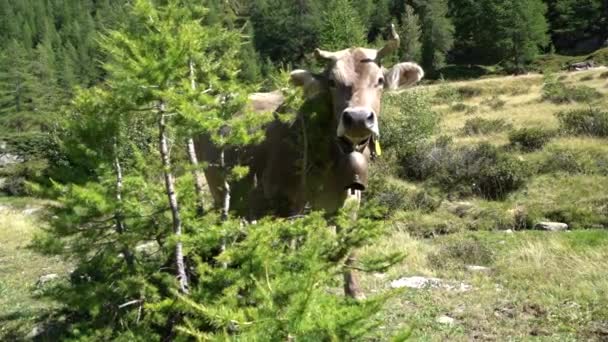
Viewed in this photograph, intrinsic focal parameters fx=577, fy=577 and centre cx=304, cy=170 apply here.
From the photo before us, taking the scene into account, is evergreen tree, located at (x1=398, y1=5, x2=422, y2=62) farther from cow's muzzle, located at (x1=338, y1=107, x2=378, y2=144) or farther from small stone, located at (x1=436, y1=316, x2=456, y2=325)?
cow's muzzle, located at (x1=338, y1=107, x2=378, y2=144)

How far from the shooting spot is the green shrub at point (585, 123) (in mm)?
20109

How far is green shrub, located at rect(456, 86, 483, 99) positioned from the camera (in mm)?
43000

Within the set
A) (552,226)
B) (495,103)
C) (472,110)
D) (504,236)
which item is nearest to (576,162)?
(552,226)

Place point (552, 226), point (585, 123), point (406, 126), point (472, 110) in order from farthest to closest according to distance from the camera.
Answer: point (472, 110)
point (406, 126)
point (585, 123)
point (552, 226)

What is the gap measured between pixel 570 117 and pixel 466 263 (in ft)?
49.5

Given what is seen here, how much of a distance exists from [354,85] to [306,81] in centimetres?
63

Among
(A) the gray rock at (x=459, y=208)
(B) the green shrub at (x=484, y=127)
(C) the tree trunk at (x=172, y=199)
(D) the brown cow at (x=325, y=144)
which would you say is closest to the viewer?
(C) the tree trunk at (x=172, y=199)

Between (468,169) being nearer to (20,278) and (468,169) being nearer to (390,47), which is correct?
(390,47)

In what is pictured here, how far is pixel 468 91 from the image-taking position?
43844 mm

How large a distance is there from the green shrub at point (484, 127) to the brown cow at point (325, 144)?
779 inches

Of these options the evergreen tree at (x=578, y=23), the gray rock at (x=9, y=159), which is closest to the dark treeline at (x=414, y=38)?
the evergreen tree at (x=578, y=23)

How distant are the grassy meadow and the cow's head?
174 centimetres

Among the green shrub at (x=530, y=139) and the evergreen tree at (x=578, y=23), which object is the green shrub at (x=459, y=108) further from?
the evergreen tree at (x=578, y=23)

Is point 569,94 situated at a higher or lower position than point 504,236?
lower
